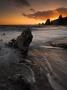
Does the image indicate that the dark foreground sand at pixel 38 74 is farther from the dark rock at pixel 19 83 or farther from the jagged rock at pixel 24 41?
the jagged rock at pixel 24 41

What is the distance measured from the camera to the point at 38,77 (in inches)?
360

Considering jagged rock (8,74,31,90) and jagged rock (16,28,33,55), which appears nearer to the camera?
jagged rock (8,74,31,90)

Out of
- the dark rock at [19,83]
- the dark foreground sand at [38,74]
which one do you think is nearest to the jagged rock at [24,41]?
the dark foreground sand at [38,74]

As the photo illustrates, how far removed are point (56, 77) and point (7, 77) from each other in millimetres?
2689

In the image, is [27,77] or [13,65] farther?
[13,65]

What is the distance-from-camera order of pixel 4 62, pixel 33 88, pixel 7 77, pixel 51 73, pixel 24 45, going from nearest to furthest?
1. pixel 33 88
2. pixel 7 77
3. pixel 51 73
4. pixel 4 62
5. pixel 24 45

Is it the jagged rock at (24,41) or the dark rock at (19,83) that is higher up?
the jagged rock at (24,41)

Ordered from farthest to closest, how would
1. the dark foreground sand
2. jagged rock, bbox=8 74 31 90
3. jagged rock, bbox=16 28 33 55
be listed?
jagged rock, bbox=16 28 33 55 < the dark foreground sand < jagged rock, bbox=8 74 31 90

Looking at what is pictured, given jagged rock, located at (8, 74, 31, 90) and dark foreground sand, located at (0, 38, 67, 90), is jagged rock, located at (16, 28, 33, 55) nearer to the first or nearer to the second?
dark foreground sand, located at (0, 38, 67, 90)

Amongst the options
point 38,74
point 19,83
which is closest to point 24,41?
point 38,74

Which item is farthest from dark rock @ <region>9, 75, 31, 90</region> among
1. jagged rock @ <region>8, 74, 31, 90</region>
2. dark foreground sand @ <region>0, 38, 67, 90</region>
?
dark foreground sand @ <region>0, 38, 67, 90</region>

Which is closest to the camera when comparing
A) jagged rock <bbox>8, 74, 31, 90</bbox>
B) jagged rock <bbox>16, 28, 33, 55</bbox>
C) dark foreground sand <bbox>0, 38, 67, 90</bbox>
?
jagged rock <bbox>8, 74, 31, 90</bbox>

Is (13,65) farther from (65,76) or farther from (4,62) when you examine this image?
(65,76)

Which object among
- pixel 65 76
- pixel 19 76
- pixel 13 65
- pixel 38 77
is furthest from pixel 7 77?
pixel 65 76
